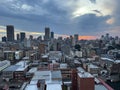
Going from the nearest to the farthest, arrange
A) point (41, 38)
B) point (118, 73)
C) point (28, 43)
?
point (118, 73) → point (28, 43) → point (41, 38)

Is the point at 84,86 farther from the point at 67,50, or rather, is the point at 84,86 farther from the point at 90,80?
the point at 67,50

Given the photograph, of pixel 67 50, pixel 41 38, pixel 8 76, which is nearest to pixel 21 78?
pixel 8 76

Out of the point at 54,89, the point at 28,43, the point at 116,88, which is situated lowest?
the point at 116,88

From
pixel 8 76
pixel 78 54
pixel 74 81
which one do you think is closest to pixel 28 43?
pixel 78 54

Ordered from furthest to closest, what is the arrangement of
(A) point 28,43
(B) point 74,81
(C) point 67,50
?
(A) point 28,43
(C) point 67,50
(B) point 74,81

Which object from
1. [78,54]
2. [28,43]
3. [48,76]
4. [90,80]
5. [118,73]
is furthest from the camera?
[28,43]

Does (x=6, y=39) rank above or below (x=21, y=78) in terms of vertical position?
above

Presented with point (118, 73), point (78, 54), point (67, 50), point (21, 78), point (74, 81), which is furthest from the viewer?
point (67, 50)

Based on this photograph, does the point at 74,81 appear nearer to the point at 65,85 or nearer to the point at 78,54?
the point at 65,85

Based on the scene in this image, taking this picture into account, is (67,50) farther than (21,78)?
Yes
